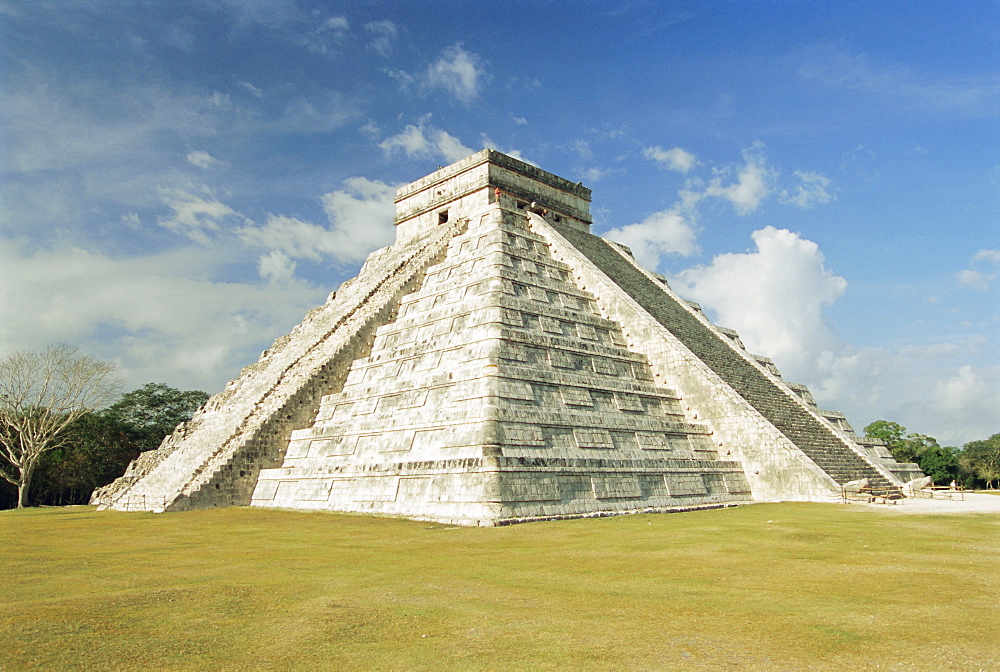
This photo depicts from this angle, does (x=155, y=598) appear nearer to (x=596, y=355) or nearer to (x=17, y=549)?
(x=17, y=549)

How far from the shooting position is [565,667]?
4.89 m

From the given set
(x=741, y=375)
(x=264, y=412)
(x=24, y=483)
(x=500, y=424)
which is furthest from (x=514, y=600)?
(x=24, y=483)

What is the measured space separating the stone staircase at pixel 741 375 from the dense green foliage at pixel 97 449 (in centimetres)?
2581

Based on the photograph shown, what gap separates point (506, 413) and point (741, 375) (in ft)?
36.1

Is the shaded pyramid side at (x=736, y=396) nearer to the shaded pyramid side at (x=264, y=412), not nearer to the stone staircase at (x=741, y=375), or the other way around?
the stone staircase at (x=741, y=375)

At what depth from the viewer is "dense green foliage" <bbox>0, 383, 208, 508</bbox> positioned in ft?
115

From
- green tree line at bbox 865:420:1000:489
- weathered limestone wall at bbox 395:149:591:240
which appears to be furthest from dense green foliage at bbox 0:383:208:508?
green tree line at bbox 865:420:1000:489

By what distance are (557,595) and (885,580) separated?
3.80 meters

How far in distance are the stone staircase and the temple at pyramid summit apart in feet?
0.28

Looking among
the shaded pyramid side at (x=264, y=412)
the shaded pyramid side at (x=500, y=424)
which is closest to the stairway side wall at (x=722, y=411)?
the shaded pyramid side at (x=500, y=424)

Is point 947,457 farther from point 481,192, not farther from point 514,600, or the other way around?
point 514,600

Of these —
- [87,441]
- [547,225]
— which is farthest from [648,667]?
[87,441]

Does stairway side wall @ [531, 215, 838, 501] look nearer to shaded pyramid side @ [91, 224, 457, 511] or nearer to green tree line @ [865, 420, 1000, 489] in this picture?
shaded pyramid side @ [91, 224, 457, 511]

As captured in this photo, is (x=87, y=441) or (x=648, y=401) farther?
(x=87, y=441)
